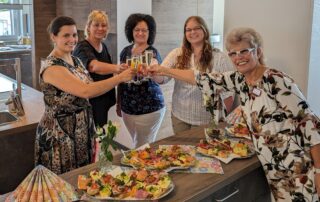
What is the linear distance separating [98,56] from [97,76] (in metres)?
0.15

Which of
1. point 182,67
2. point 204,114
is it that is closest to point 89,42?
point 182,67

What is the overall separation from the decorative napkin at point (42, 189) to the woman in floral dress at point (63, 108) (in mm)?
822

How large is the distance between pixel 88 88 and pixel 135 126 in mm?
825

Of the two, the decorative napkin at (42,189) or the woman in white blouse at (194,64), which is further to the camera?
the woman in white blouse at (194,64)

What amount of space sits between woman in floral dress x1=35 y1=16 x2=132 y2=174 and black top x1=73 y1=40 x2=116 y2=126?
16.8 inches

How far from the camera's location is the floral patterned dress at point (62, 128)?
216 cm

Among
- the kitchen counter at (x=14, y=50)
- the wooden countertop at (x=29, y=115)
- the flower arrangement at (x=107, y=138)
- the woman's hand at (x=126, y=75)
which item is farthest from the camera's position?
the kitchen counter at (x=14, y=50)

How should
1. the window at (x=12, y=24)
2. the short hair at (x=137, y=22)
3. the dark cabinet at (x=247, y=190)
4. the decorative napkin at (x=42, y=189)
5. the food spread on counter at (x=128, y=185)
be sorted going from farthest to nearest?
the window at (x=12, y=24), the short hair at (x=137, y=22), the dark cabinet at (x=247, y=190), the food spread on counter at (x=128, y=185), the decorative napkin at (x=42, y=189)

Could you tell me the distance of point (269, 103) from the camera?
1697 mm

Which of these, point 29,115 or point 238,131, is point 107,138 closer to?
point 238,131

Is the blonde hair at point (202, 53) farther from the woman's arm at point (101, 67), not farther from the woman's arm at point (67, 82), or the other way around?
the woman's arm at point (67, 82)

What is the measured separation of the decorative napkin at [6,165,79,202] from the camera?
1.26 meters

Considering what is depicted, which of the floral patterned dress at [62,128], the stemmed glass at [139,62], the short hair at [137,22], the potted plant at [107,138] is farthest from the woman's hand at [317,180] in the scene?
the short hair at [137,22]

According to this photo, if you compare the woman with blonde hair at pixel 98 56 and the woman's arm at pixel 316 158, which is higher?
the woman with blonde hair at pixel 98 56
